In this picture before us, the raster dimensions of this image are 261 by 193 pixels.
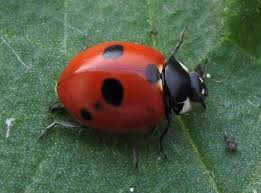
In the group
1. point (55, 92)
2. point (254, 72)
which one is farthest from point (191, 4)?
point (55, 92)

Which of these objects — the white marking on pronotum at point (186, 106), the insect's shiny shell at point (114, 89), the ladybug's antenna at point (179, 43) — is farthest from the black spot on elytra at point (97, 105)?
the ladybug's antenna at point (179, 43)

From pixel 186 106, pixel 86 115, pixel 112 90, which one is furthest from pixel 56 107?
pixel 186 106

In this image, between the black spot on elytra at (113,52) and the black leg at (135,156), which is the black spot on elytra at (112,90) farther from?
the black leg at (135,156)

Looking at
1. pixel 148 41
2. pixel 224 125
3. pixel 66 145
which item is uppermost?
pixel 148 41

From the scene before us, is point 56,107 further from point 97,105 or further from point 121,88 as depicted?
point 121,88

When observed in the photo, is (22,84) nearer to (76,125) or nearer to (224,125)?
(76,125)

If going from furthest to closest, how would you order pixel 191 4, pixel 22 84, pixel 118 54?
1. pixel 191 4
2. pixel 22 84
3. pixel 118 54

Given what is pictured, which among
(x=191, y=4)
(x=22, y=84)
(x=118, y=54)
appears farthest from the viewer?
(x=191, y=4)
